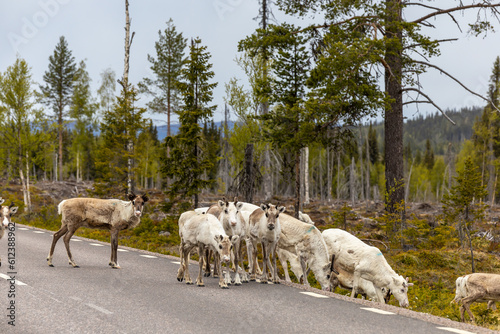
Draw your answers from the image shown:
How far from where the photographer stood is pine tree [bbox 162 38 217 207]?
25.7 metres

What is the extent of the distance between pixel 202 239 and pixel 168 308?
2618 millimetres

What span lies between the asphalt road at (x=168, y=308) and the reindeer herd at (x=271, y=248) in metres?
0.83

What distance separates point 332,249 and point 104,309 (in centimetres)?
625

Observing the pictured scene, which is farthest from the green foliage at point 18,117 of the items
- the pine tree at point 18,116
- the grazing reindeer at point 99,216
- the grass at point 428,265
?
the grazing reindeer at point 99,216

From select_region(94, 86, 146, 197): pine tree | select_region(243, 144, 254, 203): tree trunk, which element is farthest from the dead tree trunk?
select_region(243, 144, 254, 203): tree trunk

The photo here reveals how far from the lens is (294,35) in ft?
71.9

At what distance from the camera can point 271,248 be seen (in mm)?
11922

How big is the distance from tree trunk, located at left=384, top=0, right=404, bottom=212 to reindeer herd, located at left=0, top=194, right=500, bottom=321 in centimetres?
716

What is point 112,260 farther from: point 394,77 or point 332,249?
point 394,77

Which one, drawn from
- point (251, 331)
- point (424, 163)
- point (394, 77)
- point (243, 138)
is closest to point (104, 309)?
point (251, 331)

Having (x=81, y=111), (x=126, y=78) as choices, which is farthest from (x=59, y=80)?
(x=126, y=78)

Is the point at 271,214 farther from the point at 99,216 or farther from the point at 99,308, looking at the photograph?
the point at 99,216

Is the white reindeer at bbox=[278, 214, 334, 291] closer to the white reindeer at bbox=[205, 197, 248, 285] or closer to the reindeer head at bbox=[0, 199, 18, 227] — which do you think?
the white reindeer at bbox=[205, 197, 248, 285]

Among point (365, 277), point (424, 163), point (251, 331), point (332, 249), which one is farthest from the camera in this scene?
point (424, 163)
